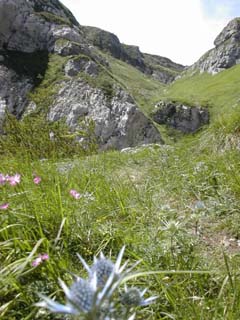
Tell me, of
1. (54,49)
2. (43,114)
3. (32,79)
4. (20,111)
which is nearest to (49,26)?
(54,49)

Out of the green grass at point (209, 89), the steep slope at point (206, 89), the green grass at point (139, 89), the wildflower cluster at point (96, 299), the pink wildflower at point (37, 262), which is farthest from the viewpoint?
the green grass at point (139, 89)

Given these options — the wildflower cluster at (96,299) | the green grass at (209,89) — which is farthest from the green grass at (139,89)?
the wildflower cluster at (96,299)

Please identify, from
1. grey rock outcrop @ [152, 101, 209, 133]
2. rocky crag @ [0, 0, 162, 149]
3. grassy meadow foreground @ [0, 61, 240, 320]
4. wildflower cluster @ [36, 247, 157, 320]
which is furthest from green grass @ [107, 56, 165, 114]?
wildflower cluster @ [36, 247, 157, 320]

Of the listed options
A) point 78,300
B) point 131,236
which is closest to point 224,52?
point 131,236

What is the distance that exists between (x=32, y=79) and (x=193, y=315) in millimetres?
56219

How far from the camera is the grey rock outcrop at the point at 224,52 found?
141m

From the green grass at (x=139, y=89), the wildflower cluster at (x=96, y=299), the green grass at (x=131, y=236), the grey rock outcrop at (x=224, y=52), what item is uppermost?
the grey rock outcrop at (x=224, y=52)

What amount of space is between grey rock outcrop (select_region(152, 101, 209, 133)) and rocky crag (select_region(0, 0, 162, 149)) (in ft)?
128

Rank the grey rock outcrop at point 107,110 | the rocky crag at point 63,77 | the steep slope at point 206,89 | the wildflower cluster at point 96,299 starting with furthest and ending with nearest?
the steep slope at point 206,89 < the rocky crag at point 63,77 < the grey rock outcrop at point 107,110 < the wildflower cluster at point 96,299

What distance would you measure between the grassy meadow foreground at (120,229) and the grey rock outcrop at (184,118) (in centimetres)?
9222

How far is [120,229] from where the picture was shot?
3.06 m

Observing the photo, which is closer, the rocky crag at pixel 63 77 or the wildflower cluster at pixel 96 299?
the wildflower cluster at pixel 96 299

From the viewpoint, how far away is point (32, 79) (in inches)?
2180

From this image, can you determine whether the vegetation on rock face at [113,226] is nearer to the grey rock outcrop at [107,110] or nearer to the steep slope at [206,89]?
the grey rock outcrop at [107,110]
